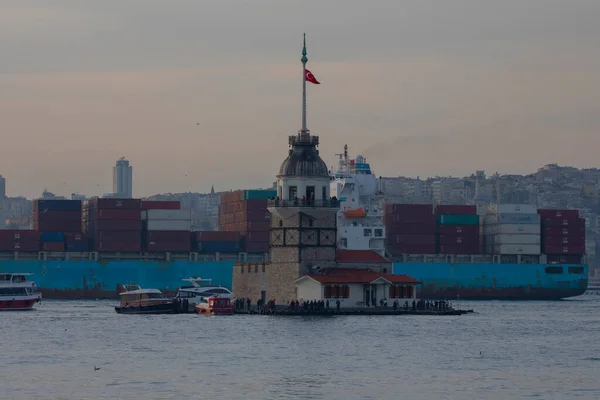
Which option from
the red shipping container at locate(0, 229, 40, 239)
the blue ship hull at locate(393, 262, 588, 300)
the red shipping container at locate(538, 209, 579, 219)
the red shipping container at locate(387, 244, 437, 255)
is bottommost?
the blue ship hull at locate(393, 262, 588, 300)

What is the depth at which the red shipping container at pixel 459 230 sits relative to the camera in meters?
153

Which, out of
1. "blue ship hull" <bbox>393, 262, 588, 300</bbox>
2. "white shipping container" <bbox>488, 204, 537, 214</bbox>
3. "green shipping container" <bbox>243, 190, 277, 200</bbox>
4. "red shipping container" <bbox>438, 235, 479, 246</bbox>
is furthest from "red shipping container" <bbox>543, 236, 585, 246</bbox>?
"green shipping container" <bbox>243, 190, 277, 200</bbox>

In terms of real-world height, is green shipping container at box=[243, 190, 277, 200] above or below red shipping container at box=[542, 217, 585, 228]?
above

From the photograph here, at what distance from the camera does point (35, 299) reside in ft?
362

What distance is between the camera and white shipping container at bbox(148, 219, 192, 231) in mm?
151750

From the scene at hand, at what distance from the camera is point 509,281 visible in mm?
155750

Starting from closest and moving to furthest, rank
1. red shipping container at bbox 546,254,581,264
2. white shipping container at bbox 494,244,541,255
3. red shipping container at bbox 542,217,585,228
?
1. white shipping container at bbox 494,244,541,255
2. red shipping container at bbox 542,217,585,228
3. red shipping container at bbox 546,254,581,264

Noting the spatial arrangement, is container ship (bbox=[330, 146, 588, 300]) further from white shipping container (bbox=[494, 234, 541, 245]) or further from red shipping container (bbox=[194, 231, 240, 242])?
red shipping container (bbox=[194, 231, 240, 242])

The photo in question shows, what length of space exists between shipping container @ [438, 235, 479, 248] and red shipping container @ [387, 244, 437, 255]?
1700 mm

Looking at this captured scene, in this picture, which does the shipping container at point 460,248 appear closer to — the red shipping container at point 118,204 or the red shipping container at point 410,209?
the red shipping container at point 410,209

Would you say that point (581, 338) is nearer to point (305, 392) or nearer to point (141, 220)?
point (305, 392)

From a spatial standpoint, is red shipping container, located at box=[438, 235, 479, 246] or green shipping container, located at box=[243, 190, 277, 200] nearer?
green shipping container, located at box=[243, 190, 277, 200]

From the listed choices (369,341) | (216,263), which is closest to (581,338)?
(369,341)

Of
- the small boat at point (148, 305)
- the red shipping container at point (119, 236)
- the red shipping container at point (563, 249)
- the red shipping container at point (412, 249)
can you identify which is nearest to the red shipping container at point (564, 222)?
the red shipping container at point (563, 249)
